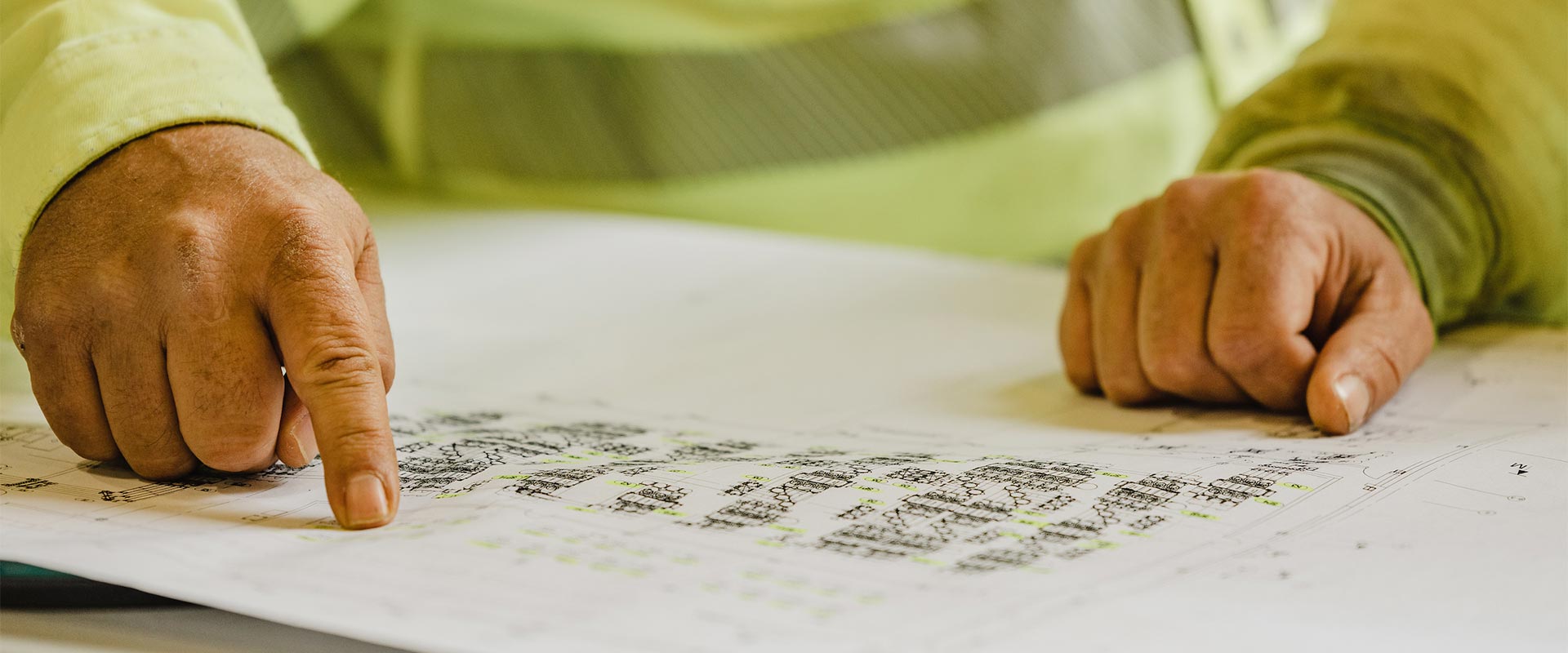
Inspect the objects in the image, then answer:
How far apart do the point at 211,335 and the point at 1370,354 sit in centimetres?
46

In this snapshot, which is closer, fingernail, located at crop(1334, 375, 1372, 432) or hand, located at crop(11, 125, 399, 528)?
hand, located at crop(11, 125, 399, 528)

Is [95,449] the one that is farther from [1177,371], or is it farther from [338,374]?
[1177,371]

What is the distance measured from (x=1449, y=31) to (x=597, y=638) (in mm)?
585

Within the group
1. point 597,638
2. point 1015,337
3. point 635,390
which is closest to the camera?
point 597,638

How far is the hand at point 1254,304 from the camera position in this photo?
1.75 ft

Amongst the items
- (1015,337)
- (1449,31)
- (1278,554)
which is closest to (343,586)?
(1278,554)

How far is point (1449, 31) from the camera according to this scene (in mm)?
672

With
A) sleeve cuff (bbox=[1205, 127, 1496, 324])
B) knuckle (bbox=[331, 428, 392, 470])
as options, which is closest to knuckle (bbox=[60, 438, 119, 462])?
knuckle (bbox=[331, 428, 392, 470])

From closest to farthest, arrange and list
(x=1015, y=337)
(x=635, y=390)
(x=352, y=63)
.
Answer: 1. (x=635, y=390)
2. (x=1015, y=337)
3. (x=352, y=63)

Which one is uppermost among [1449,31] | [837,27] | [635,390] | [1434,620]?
[837,27]

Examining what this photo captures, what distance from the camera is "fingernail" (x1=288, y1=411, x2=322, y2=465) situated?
1.45 ft

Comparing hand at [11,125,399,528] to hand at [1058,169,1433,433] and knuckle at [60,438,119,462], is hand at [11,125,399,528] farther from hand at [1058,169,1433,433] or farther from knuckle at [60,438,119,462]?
hand at [1058,169,1433,433]

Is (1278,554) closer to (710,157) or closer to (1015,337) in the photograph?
(1015,337)

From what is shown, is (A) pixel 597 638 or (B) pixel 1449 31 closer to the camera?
(A) pixel 597 638
